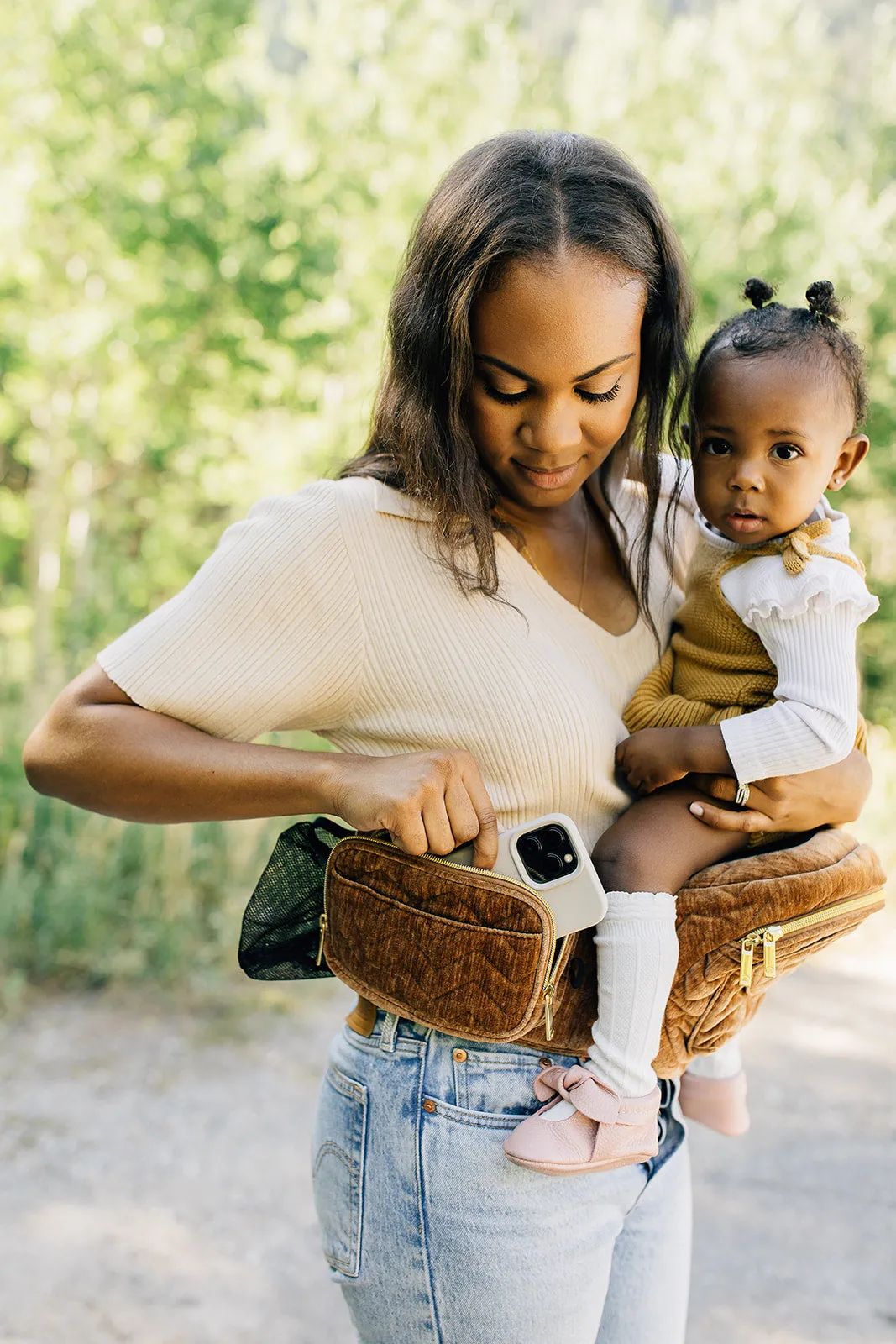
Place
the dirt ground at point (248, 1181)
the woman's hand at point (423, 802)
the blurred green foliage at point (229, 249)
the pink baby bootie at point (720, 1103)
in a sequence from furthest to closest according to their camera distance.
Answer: the blurred green foliage at point (229, 249)
the dirt ground at point (248, 1181)
the pink baby bootie at point (720, 1103)
the woman's hand at point (423, 802)

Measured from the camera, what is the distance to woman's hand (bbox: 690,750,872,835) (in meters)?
1.43

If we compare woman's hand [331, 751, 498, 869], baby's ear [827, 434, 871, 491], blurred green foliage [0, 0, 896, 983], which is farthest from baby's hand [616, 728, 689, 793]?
blurred green foliage [0, 0, 896, 983]

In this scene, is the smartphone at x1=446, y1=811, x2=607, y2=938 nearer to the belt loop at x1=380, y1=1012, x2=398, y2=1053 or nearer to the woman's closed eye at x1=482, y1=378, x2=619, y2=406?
the belt loop at x1=380, y1=1012, x2=398, y2=1053

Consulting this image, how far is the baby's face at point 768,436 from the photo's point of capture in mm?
1505

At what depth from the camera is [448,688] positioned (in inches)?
52.8

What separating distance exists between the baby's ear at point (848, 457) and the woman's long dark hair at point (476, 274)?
11.2 inches

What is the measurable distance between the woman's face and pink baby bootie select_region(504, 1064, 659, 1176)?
0.68m

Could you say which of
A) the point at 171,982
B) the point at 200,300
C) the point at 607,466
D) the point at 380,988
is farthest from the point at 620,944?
the point at 200,300

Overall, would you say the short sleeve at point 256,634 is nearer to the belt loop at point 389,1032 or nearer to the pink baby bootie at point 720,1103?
the belt loop at point 389,1032

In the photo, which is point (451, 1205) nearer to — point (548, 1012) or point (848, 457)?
point (548, 1012)

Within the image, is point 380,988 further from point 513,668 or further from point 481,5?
point 481,5

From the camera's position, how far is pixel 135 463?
386 inches

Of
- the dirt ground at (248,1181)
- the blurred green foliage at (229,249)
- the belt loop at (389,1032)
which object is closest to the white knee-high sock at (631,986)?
the belt loop at (389,1032)

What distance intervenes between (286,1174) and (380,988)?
97.4 inches
